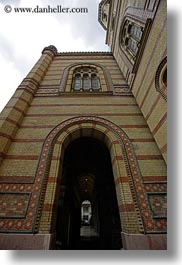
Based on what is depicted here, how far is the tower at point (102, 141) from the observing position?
264 cm

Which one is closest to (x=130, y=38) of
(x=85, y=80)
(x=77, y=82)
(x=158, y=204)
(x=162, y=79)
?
(x=85, y=80)

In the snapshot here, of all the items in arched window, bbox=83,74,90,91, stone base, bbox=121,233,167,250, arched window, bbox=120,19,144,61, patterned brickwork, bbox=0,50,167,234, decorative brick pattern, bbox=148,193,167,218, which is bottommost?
stone base, bbox=121,233,167,250

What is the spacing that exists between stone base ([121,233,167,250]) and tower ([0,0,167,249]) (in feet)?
0.05

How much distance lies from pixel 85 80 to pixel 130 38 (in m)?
2.52

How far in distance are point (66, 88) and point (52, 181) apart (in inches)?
146

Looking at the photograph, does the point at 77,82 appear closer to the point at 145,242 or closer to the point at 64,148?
the point at 64,148

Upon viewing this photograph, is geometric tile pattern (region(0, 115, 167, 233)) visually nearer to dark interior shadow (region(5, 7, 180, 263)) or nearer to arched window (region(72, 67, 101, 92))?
dark interior shadow (region(5, 7, 180, 263))

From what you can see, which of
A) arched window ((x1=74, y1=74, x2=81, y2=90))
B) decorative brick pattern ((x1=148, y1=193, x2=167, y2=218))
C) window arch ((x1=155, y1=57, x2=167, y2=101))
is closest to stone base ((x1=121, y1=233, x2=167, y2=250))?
decorative brick pattern ((x1=148, y1=193, x2=167, y2=218))

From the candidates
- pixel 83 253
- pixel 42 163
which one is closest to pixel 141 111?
pixel 42 163

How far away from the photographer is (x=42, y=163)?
11.0 feet

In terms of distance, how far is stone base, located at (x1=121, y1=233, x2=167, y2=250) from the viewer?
2.39 metres

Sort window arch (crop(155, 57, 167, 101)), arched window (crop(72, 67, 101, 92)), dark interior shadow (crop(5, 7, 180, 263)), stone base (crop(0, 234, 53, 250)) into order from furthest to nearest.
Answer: arched window (crop(72, 67, 101, 92)) < window arch (crop(155, 57, 167, 101)) < stone base (crop(0, 234, 53, 250)) < dark interior shadow (crop(5, 7, 180, 263))

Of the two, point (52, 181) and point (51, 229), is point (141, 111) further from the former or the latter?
point (51, 229)

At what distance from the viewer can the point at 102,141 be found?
4.27 meters
